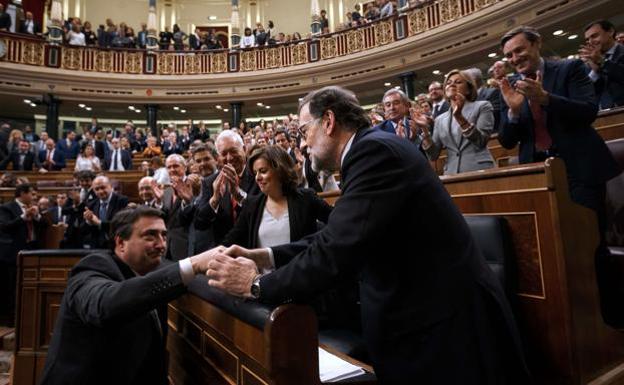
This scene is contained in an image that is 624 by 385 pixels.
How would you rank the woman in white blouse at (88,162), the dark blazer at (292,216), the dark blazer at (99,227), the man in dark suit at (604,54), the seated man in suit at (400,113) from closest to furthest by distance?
the dark blazer at (292,216)
the man in dark suit at (604,54)
the seated man in suit at (400,113)
the dark blazer at (99,227)
the woman in white blouse at (88,162)

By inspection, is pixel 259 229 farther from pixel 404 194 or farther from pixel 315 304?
pixel 404 194

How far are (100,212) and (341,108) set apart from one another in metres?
3.29

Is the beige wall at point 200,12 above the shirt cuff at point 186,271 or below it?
above

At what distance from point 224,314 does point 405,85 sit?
29.6ft

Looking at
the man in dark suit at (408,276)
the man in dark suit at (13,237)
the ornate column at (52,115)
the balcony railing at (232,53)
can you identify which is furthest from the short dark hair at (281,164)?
the ornate column at (52,115)

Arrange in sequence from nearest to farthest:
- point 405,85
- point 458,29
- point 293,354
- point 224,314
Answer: point 293,354
point 224,314
point 458,29
point 405,85

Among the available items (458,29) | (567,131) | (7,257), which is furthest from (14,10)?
(567,131)

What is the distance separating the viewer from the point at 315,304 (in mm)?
1703

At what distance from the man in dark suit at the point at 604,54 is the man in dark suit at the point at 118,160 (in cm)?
755

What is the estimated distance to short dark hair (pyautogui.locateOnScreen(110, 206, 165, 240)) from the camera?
144cm

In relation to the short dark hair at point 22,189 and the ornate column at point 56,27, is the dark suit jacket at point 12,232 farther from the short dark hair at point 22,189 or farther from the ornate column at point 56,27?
the ornate column at point 56,27

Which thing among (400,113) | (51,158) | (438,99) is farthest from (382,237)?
(51,158)

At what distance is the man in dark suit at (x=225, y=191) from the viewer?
2.28 metres

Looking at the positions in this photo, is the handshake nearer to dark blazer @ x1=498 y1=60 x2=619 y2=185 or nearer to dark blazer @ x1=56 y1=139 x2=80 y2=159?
dark blazer @ x1=498 y1=60 x2=619 y2=185
